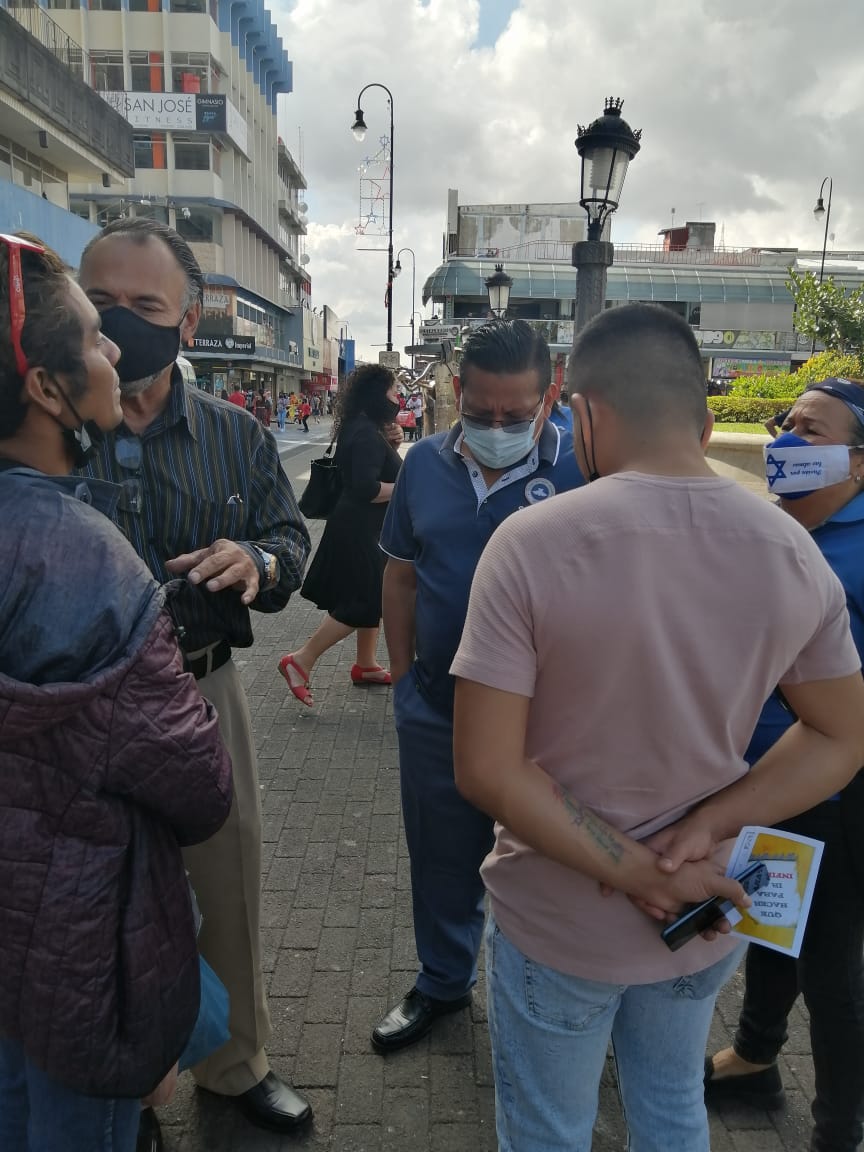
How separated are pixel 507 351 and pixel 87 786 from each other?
1.65 meters

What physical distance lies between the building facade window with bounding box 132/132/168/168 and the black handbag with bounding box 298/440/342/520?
47.5m

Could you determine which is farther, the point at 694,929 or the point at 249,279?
the point at 249,279

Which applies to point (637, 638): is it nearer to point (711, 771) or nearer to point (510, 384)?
point (711, 771)

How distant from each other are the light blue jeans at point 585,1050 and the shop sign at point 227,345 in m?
48.3

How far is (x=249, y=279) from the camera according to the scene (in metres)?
53.3

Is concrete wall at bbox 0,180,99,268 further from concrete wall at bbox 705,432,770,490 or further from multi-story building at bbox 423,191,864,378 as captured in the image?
→ multi-story building at bbox 423,191,864,378

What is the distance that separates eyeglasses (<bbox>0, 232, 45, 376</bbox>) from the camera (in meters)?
1.28

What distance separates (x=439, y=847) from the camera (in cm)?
262

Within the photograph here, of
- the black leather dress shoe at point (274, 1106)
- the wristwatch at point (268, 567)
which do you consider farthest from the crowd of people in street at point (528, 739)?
the black leather dress shoe at point (274, 1106)

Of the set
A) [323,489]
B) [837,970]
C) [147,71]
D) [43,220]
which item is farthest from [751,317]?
[837,970]

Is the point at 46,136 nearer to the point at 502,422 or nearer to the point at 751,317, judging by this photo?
the point at 502,422

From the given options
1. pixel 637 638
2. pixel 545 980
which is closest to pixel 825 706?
pixel 637 638

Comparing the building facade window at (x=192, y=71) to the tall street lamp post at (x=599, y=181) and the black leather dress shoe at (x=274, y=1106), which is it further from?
the black leather dress shoe at (x=274, y=1106)

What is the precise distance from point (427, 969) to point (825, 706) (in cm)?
179
